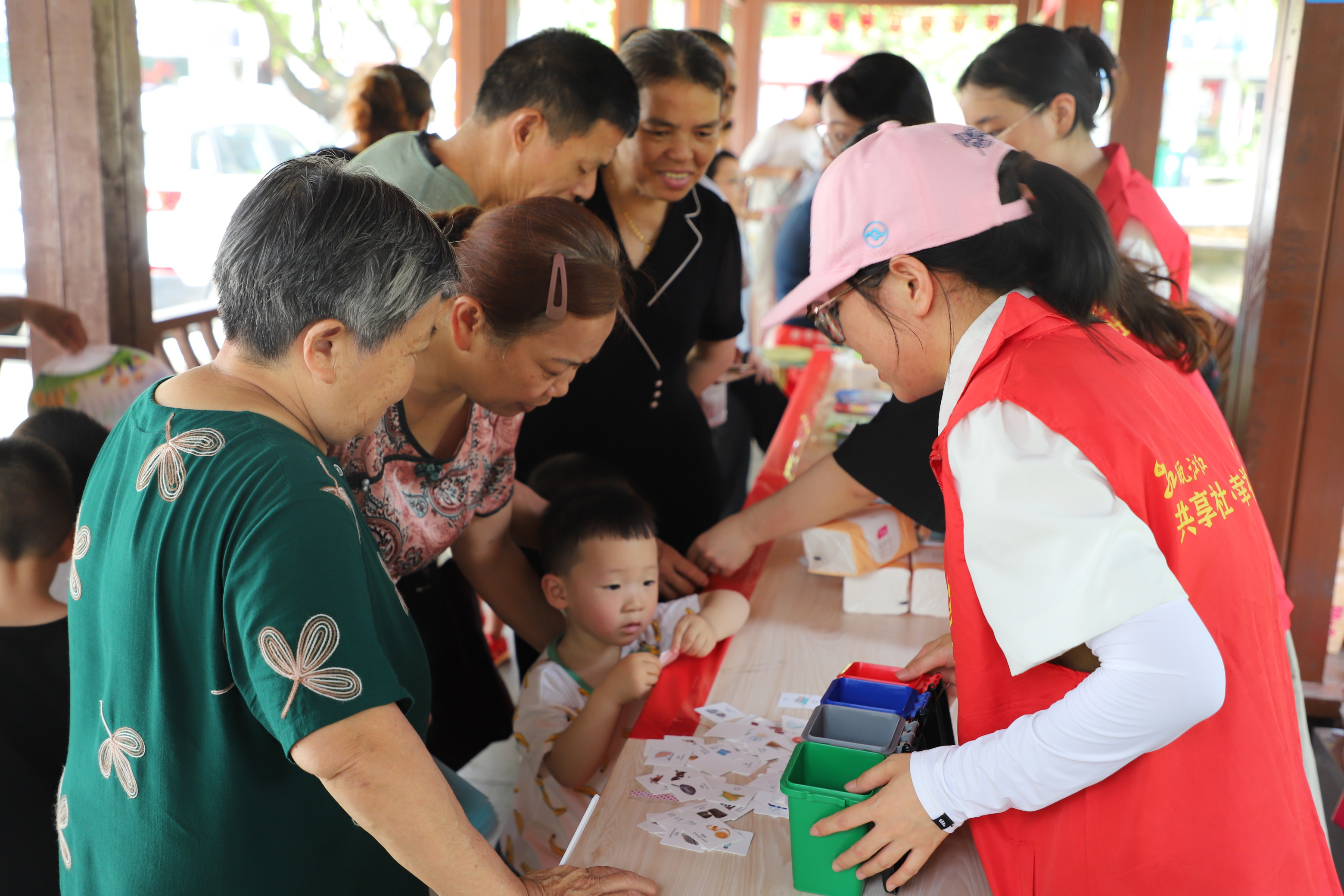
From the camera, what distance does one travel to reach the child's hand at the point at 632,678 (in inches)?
62.2

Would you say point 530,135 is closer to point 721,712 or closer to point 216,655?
point 721,712

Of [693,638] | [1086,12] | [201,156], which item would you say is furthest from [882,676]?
[1086,12]

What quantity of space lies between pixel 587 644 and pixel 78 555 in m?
1.02

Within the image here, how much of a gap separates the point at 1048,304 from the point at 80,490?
1793 mm

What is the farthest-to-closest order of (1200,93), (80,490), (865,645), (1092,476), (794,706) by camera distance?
(1200,93) < (80,490) < (865,645) < (794,706) < (1092,476)

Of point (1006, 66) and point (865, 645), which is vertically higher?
point (1006, 66)

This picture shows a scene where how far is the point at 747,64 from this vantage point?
1027 centimetres

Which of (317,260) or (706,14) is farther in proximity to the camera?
(706,14)

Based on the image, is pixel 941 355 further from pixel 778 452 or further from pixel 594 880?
pixel 778 452

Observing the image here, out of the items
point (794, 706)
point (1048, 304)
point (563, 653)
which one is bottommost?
point (563, 653)

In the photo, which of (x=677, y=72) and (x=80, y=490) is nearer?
(x=80, y=490)

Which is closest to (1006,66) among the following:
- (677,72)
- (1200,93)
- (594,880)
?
(677,72)

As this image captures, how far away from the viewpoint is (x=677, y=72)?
2.30 meters

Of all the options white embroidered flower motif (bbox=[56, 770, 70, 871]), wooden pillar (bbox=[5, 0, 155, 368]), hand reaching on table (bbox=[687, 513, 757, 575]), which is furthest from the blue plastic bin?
wooden pillar (bbox=[5, 0, 155, 368])
